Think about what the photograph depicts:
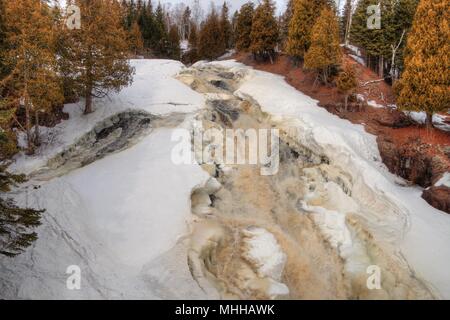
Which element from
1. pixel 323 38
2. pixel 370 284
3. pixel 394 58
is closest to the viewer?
pixel 370 284

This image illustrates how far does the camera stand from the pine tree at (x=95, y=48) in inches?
643

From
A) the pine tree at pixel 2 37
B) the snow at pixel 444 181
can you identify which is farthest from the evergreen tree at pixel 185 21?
the snow at pixel 444 181

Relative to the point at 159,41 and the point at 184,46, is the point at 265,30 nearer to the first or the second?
the point at 159,41

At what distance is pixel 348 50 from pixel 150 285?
33538 millimetres

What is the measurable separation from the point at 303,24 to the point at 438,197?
21.0m

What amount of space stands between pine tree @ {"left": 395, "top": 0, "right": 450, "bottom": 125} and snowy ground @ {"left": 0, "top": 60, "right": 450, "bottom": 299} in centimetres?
296

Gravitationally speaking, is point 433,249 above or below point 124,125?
below

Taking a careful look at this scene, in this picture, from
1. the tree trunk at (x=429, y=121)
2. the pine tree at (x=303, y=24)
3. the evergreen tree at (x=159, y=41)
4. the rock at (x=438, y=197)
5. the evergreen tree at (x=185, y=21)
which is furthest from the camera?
the evergreen tree at (x=185, y=21)

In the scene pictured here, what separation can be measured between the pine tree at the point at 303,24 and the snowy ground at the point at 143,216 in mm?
13015

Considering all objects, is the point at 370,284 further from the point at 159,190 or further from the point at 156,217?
the point at 159,190

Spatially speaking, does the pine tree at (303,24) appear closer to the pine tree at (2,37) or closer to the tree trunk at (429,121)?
the tree trunk at (429,121)

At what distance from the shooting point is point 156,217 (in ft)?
38.7

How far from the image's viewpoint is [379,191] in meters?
13.7
